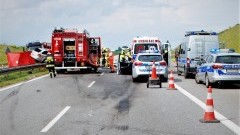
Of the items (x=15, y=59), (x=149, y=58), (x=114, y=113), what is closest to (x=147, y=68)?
(x=149, y=58)

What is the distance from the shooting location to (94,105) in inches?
484

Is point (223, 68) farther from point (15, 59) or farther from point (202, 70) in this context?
point (15, 59)

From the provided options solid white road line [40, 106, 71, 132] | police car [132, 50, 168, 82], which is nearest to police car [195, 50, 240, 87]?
police car [132, 50, 168, 82]

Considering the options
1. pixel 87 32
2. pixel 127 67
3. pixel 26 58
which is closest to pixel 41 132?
pixel 127 67

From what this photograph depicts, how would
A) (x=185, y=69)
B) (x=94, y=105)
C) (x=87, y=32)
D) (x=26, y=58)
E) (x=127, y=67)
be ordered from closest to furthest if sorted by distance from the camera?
1. (x=94, y=105)
2. (x=185, y=69)
3. (x=127, y=67)
4. (x=87, y=32)
5. (x=26, y=58)

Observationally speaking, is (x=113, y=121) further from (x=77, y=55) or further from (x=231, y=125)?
(x=77, y=55)

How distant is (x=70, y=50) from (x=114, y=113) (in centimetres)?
1970

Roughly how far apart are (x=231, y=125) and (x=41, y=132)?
3.89 meters

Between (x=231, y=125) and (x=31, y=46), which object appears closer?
(x=231, y=125)

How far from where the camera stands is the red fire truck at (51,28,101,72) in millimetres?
29023

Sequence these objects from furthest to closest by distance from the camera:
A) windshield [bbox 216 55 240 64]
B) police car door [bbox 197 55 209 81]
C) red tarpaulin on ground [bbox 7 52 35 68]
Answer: red tarpaulin on ground [bbox 7 52 35 68] → police car door [bbox 197 55 209 81] → windshield [bbox 216 55 240 64]

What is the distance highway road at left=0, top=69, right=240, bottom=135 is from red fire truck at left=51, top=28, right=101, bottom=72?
12815 mm

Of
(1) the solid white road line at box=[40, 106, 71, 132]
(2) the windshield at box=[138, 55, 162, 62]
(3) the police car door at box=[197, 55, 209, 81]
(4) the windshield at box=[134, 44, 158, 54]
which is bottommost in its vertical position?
(1) the solid white road line at box=[40, 106, 71, 132]

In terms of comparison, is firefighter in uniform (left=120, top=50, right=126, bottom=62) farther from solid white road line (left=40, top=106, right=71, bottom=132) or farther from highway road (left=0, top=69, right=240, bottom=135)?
solid white road line (left=40, top=106, right=71, bottom=132)
